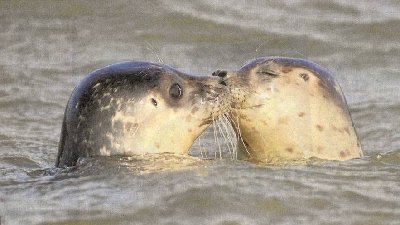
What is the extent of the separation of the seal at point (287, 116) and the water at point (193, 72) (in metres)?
0.19

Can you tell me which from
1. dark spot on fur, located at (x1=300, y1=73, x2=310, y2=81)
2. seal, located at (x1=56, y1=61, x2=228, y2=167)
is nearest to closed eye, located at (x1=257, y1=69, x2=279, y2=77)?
dark spot on fur, located at (x1=300, y1=73, x2=310, y2=81)

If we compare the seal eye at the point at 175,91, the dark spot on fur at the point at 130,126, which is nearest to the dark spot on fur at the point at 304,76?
the seal eye at the point at 175,91

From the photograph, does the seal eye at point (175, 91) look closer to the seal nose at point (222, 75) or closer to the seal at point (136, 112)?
the seal at point (136, 112)

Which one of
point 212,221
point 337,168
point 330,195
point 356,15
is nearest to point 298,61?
point 337,168

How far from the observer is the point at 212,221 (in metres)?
Answer: 6.07

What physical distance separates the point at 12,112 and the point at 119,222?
3.97 metres

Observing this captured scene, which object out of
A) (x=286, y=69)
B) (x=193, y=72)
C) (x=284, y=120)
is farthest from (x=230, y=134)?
(x=193, y=72)

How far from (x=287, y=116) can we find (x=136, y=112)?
35.0 inches

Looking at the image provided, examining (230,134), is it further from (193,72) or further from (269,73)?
(193,72)

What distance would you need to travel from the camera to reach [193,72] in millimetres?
10672

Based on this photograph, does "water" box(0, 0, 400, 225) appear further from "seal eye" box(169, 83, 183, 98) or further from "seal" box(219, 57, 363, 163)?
"seal eye" box(169, 83, 183, 98)

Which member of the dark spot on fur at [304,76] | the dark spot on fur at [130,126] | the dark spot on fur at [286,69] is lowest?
the dark spot on fur at [130,126]

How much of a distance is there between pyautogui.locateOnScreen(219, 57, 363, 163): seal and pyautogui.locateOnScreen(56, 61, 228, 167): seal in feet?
0.74

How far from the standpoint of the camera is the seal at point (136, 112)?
695 cm
